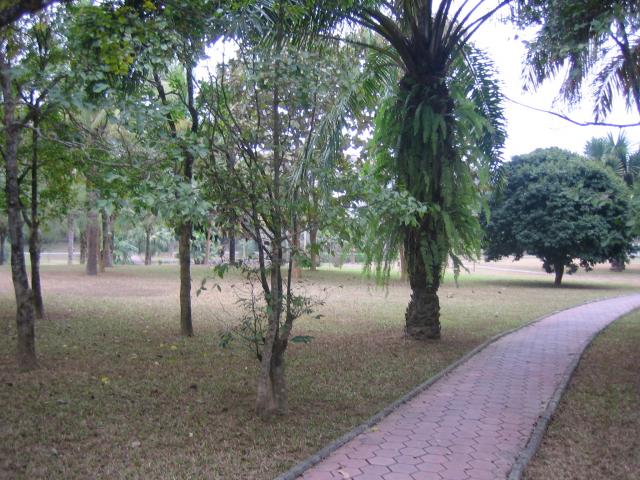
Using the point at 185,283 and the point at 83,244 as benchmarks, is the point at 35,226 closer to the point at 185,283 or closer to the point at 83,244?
the point at 185,283

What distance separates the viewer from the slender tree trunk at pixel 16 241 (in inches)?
270

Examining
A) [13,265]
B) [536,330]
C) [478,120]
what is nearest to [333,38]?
[478,120]

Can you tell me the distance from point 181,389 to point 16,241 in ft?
8.94

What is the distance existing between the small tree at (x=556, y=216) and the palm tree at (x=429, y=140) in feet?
49.8

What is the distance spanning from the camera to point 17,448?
4.68 metres

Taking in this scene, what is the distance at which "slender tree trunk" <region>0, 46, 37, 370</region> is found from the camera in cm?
686

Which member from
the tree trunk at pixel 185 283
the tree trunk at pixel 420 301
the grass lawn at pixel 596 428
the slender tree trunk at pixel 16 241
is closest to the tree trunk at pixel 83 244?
the tree trunk at pixel 185 283

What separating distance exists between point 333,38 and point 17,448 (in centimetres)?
683

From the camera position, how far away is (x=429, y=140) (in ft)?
30.9

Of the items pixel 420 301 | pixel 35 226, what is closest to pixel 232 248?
pixel 420 301

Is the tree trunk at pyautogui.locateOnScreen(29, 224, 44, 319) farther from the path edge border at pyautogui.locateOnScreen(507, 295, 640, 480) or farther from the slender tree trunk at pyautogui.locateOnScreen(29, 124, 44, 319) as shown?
the path edge border at pyautogui.locateOnScreen(507, 295, 640, 480)

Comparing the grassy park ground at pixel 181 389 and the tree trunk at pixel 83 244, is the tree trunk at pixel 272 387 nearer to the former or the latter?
the grassy park ground at pixel 181 389

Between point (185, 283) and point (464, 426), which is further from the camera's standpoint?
point (185, 283)

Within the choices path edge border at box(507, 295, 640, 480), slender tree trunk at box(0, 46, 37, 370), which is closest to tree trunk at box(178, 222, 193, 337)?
slender tree trunk at box(0, 46, 37, 370)
